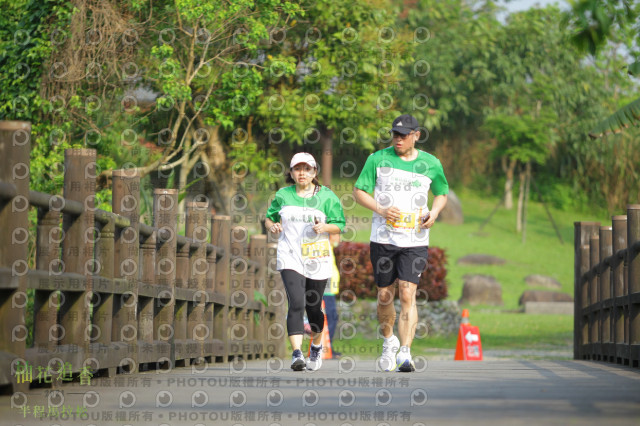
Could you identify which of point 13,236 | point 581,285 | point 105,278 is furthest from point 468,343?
point 13,236

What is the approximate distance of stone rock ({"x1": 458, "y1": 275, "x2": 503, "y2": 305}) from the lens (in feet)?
111

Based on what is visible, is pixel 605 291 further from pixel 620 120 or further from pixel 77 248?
pixel 77 248

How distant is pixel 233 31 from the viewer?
60.0 feet

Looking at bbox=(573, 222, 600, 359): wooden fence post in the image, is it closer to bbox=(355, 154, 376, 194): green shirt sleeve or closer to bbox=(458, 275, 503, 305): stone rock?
bbox=(355, 154, 376, 194): green shirt sleeve

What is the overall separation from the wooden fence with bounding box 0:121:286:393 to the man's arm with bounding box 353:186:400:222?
1524 millimetres

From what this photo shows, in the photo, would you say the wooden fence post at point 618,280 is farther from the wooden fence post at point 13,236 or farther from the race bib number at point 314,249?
the wooden fence post at point 13,236

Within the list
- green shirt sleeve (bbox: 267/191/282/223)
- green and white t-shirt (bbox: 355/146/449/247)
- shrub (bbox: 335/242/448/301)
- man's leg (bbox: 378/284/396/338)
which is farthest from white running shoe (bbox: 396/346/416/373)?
shrub (bbox: 335/242/448/301)

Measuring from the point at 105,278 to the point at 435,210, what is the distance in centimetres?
276

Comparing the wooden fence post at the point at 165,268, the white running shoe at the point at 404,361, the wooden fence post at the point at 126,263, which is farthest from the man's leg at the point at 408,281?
the wooden fence post at the point at 126,263

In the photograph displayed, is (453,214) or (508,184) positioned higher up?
(508,184)

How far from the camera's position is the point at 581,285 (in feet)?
47.8

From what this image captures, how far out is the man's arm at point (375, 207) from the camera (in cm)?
859

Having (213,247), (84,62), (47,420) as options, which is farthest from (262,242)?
(47,420)

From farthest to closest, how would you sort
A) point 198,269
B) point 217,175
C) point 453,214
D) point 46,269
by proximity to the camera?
point 453,214
point 217,175
point 198,269
point 46,269
